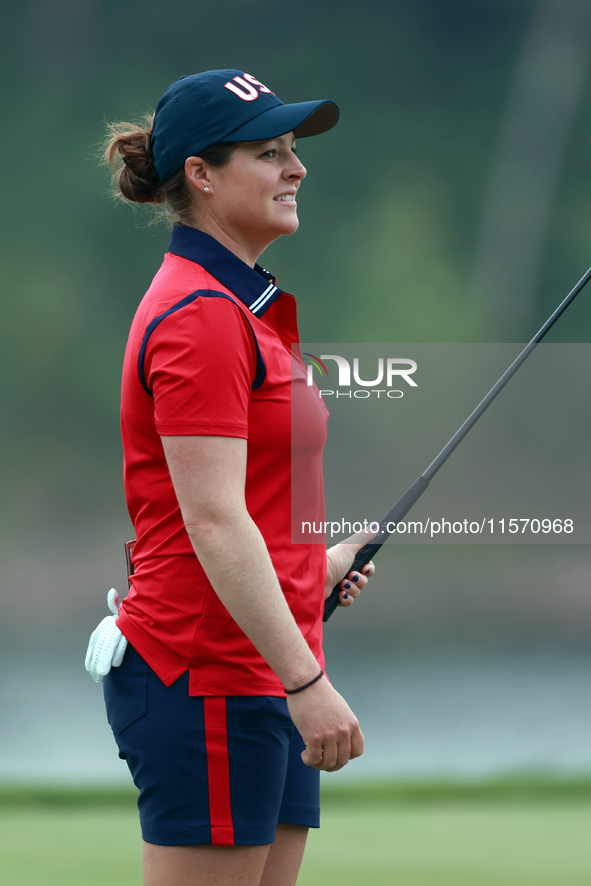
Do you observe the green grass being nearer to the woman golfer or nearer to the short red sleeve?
the woman golfer

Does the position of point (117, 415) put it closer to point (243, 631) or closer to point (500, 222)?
point (500, 222)

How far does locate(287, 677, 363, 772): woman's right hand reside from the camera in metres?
0.88

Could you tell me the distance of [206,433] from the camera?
866mm

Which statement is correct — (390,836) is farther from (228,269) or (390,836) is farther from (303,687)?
(228,269)

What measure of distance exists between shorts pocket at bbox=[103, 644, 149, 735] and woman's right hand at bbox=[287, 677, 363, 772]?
6.3 inches

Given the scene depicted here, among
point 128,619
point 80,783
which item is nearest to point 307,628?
point 128,619

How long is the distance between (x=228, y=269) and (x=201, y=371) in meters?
0.17

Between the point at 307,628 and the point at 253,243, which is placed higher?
the point at 253,243

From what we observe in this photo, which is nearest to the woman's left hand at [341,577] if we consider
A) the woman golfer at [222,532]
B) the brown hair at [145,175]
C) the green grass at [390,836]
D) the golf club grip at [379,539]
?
the golf club grip at [379,539]

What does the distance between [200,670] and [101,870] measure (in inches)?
48.5

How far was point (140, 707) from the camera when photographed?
960mm

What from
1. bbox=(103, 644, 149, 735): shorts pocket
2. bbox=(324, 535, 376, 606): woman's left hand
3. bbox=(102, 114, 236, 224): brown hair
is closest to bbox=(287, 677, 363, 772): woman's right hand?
bbox=(103, 644, 149, 735): shorts pocket

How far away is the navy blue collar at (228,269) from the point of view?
0.98 metres

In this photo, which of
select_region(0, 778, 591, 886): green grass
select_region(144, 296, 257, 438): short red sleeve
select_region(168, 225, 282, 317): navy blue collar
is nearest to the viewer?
select_region(144, 296, 257, 438): short red sleeve
